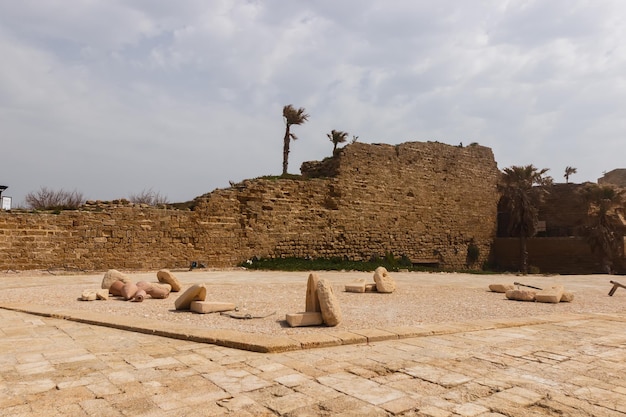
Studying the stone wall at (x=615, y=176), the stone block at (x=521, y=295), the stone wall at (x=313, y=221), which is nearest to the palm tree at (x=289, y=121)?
the stone wall at (x=313, y=221)

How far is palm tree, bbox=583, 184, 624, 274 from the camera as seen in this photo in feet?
66.1

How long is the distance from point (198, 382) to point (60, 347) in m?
1.74

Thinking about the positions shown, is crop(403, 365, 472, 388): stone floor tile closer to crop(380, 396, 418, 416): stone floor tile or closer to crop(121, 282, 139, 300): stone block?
crop(380, 396, 418, 416): stone floor tile

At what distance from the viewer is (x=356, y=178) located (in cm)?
1839

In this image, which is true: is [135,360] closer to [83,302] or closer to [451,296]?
[83,302]

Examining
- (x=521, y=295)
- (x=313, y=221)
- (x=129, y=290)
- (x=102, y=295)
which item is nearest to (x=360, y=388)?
(x=129, y=290)

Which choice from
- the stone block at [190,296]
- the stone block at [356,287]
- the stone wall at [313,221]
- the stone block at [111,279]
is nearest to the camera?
the stone block at [190,296]

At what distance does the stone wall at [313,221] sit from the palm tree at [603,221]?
4557mm

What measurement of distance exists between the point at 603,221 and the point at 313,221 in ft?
46.8

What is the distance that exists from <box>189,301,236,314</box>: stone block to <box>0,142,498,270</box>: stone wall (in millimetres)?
7852

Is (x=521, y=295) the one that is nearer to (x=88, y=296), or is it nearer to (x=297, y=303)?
(x=297, y=303)

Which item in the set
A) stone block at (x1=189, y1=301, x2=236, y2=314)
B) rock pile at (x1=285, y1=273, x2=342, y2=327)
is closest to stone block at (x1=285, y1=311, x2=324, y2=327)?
rock pile at (x1=285, y1=273, x2=342, y2=327)

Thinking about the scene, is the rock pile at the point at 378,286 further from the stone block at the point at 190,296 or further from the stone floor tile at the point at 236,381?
the stone floor tile at the point at 236,381

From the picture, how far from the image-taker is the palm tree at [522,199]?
21.7 metres
